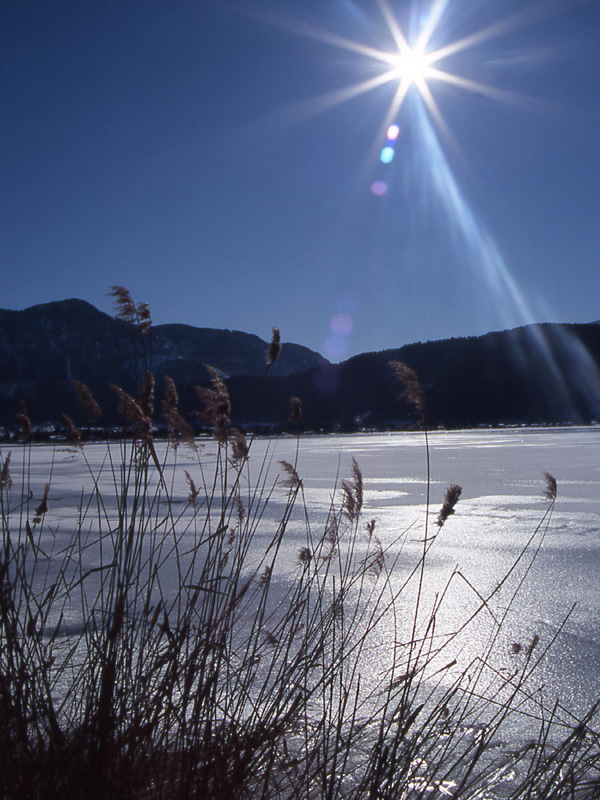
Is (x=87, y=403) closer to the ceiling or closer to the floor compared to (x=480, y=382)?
closer to the floor

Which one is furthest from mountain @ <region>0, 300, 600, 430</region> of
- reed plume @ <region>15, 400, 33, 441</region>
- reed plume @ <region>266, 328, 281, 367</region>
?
reed plume @ <region>266, 328, 281, 367</region>

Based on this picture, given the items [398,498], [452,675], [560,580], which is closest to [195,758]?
[452,675]

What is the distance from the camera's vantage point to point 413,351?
71.2 m

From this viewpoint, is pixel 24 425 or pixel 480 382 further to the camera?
pixel 480 382

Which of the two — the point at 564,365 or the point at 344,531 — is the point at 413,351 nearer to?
the point at 564,365

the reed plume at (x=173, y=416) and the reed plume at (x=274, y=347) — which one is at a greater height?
the reed plume at (x=274, y=347)

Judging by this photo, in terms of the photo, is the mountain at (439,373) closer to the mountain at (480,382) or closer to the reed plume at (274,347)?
the mountain at (480,382)

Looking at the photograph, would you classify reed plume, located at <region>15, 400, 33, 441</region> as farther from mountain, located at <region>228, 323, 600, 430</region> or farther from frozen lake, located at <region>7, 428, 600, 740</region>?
mountain, located at <region>228, 323, 600, 430</region>

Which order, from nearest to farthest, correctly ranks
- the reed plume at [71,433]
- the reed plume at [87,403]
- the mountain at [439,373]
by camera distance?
the reed plume at [87,403] < the reed plume at [71,433] < the mountain at [439,373]

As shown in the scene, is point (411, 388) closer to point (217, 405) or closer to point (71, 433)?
point (217, 405)

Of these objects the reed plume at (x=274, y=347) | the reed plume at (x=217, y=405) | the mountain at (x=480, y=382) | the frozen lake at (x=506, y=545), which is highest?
the mountain at (x=480, y=382)

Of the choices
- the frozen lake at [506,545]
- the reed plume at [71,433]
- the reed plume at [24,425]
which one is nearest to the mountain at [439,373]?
the frozen lake at [506,545]

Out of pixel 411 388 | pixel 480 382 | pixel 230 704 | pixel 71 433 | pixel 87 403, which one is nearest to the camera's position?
pixel 230 704

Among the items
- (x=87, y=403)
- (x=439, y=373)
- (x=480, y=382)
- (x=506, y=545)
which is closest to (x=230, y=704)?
(x=87, y=403)
